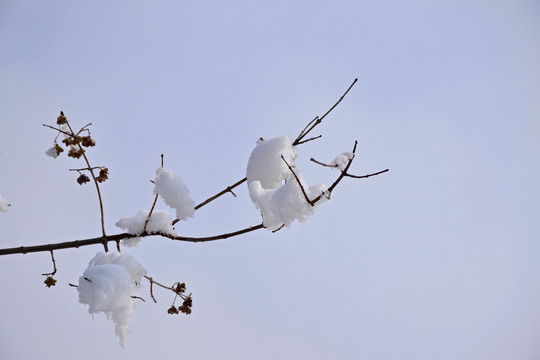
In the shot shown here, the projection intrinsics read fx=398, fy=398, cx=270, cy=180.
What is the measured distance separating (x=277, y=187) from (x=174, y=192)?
1.88 ft

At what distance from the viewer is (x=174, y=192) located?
86.3 inches

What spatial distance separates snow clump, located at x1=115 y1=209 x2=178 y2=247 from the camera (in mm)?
2396

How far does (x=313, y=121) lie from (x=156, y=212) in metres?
1.09

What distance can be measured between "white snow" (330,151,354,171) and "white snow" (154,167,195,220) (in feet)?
2.70

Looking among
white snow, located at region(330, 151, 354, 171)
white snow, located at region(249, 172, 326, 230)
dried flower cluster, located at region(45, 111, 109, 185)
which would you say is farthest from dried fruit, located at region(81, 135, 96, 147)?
white snow, located at region(330, 151, 354, 171)

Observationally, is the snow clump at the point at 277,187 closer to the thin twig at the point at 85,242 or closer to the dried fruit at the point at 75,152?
the thin twig at the point at 85,242

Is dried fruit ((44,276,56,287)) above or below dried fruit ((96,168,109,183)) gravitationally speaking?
below

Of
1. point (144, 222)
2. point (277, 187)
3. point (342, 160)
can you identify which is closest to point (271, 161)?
point (277, 187)

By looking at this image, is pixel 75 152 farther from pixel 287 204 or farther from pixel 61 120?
pixel 287 204

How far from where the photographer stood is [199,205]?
248 centimetres

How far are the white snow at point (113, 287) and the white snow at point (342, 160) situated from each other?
4.15ft

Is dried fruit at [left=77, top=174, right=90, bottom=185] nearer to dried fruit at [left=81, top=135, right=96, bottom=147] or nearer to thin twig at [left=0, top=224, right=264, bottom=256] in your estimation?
dried fruit at [left=81, top=135, right=96, bottom=147]

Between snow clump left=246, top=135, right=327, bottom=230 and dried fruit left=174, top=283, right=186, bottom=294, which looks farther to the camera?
dried fruit left=174, top=283, right=186, bottom=294

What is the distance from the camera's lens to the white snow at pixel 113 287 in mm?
2027
